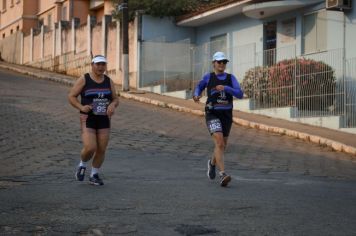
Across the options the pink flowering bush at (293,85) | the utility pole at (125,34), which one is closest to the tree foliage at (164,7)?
the utility pole at (125,34)

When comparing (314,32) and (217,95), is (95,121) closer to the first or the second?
(217,95)

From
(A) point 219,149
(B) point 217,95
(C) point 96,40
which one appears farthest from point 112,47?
(A) point 219,149

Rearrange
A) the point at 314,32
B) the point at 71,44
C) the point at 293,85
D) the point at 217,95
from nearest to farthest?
the point at 217,95
the point at 293,85
the point at 314,32
the point at 71,44

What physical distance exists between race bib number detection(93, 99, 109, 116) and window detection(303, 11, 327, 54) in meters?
12.5

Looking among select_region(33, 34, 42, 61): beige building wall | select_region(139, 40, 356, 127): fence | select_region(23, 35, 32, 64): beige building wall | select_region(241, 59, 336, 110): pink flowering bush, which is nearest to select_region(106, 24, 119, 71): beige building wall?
select_region(139, 40, 356, 127): fence

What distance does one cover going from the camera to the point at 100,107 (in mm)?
8703

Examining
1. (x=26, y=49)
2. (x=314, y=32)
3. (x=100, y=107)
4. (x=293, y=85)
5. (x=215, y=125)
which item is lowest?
(x=215, y=125)

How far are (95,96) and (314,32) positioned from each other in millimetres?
13158

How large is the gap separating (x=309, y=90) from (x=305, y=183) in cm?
853

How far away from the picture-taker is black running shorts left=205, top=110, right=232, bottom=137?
928 cm

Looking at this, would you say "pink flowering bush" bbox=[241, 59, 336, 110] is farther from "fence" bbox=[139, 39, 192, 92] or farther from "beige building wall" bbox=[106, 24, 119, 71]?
"beige building wall" bbox=[106, 24, 119, 71]

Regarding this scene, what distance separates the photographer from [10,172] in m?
9.76

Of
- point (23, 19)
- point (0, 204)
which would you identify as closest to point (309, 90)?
point (0, 204)

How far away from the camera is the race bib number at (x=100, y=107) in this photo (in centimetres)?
870
